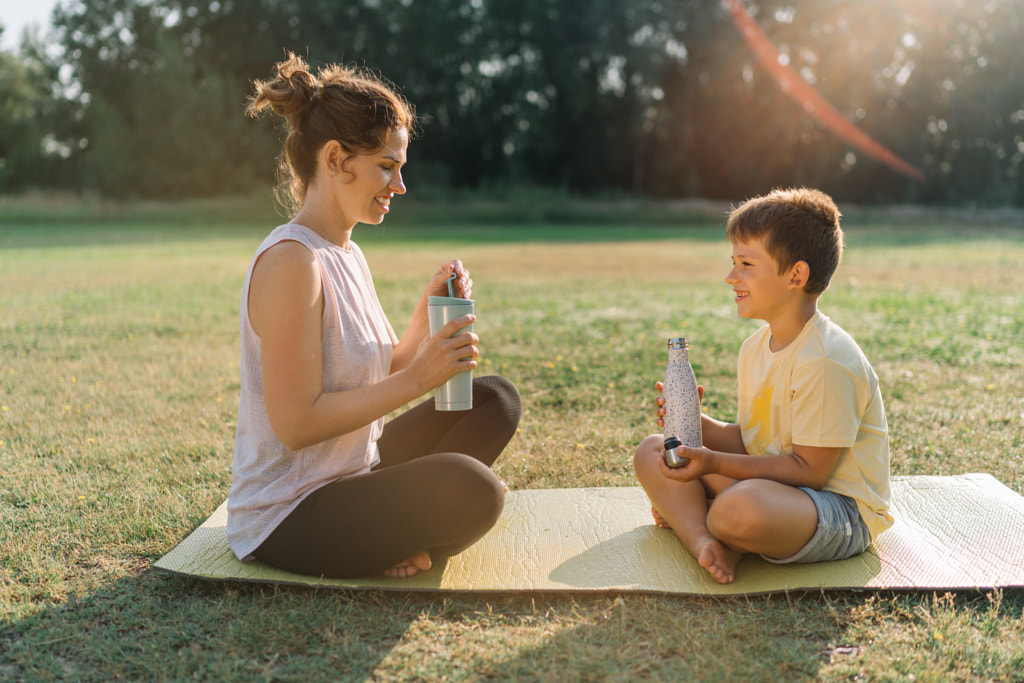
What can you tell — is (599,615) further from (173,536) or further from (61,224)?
(61,224)

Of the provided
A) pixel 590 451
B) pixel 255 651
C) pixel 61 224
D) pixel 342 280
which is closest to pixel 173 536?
pixel 255 651

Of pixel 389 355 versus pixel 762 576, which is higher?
pixel 389 355

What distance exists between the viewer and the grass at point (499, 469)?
2.42 m

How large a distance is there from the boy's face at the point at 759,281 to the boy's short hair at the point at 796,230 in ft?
0.08

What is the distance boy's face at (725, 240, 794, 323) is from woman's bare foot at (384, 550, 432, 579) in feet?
4.62

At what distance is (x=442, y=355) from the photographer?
257 cm

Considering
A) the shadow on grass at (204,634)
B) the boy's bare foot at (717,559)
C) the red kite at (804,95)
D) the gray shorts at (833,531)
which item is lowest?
the shadow on grass at (204,634)

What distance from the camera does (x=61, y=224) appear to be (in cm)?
2858

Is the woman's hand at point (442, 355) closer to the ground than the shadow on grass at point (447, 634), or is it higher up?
higher up

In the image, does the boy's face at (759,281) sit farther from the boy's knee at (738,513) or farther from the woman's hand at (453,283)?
the woman's hand at (453,283)

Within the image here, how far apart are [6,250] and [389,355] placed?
59.0 feet

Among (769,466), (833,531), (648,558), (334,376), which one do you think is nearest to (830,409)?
(769,466)

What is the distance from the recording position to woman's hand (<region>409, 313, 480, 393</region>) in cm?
257

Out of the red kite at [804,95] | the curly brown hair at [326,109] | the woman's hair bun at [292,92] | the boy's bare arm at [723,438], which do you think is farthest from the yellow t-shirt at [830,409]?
the red kite at [804,95]
